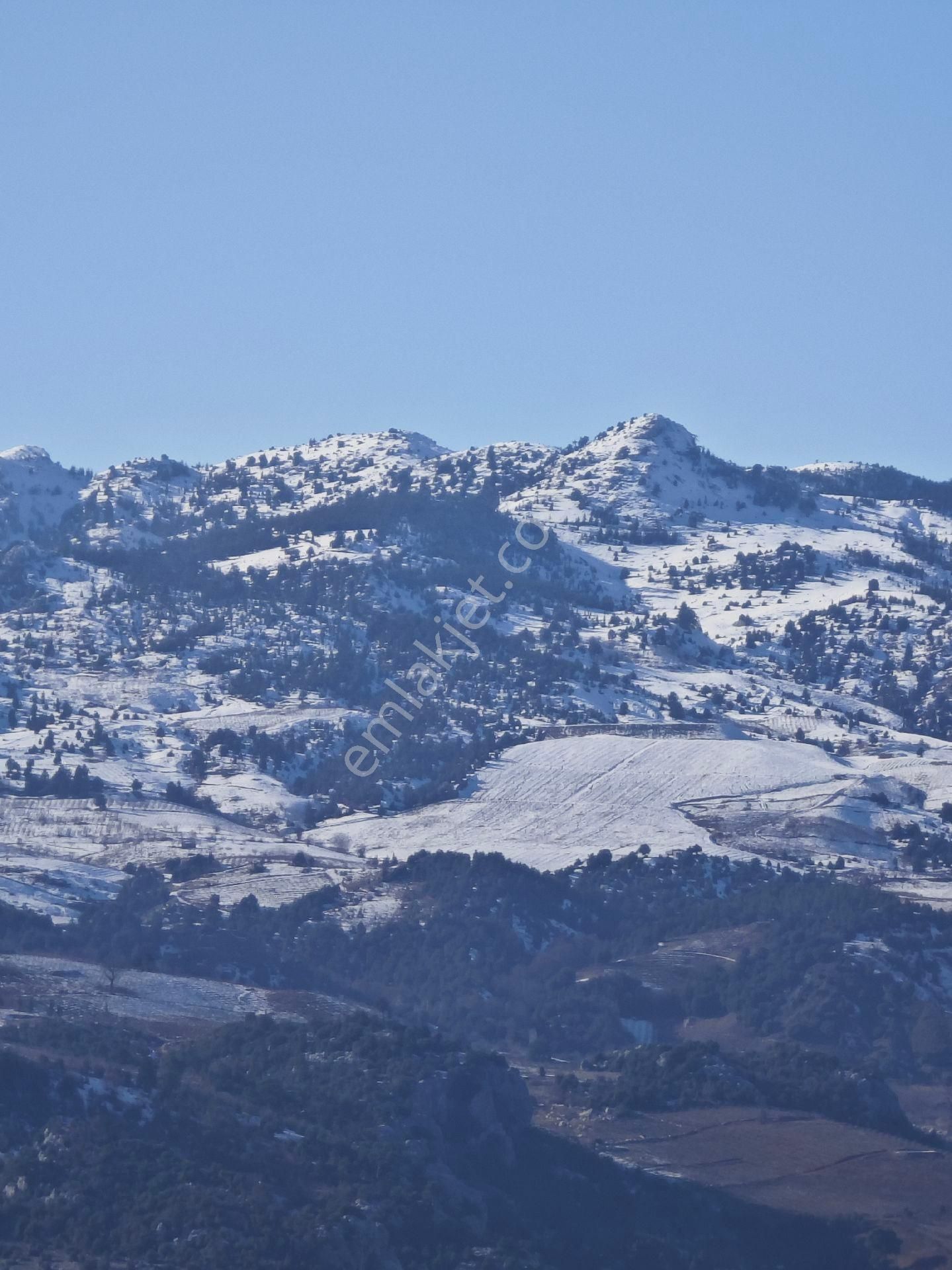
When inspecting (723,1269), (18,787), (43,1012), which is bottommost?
(723,1269)

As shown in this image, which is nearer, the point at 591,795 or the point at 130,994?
the point at 130,994

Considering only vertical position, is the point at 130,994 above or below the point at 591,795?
below

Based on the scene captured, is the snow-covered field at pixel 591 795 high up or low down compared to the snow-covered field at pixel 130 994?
up

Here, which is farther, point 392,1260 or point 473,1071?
point 473,1071

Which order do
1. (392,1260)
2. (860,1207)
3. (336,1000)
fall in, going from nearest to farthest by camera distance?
(392,1260) → (860,1207) → (336,1000)

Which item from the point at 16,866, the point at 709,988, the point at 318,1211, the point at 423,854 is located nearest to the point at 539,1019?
the point at 709,988

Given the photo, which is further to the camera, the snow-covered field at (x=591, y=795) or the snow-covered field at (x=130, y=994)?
the snow-covered field at (x=591, y=795)

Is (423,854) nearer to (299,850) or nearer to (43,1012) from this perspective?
(299,850)

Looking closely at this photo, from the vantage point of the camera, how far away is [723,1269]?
91.9 meters

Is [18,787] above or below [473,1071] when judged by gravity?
above

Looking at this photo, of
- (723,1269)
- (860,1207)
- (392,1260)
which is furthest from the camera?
(860,1207)

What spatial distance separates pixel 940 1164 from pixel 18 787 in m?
87.3

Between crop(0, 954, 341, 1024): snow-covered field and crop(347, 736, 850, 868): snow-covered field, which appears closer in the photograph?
crop(0, 954, 341, 1024): snow-covered field

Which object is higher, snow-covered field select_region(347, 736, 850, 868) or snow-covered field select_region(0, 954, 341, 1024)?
snow-covered field select_region(347, 736, 850, 868)
